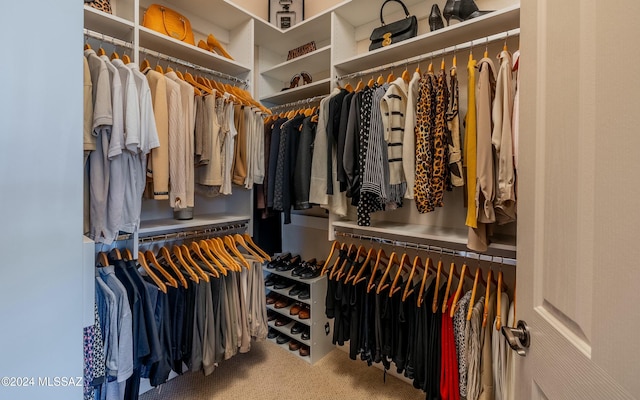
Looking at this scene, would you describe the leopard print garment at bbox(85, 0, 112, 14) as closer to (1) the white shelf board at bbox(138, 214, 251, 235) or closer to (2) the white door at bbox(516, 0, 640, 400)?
(1) the white shelf board at bbox(138, 214, 251, 235)

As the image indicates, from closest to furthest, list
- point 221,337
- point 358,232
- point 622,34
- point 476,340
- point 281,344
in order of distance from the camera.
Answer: point 622,34
point 476,340
point 221,337
point 358,232
point 281,344

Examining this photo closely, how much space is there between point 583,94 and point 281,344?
7.96 ft

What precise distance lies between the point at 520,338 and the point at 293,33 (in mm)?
2544

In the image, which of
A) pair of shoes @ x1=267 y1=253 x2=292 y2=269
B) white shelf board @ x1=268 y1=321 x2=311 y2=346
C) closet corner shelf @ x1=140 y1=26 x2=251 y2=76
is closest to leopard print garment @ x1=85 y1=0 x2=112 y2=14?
closet corner shelf @ x1=140 y1=26 x2=251 y2=76

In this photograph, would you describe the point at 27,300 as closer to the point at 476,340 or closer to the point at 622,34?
the point at 622,34

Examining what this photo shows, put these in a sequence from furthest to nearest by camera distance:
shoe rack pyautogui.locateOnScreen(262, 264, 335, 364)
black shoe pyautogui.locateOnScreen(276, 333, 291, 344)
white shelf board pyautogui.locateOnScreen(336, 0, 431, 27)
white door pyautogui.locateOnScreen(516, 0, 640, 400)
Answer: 1. black shoe pyautogui.locateOnScreen(276, 333, 291, 344)
2. shoe rack pyautogui.locateOnScreen(262, 264, 335, 364)
3. white shelf board pyautogui.locateOnScreen(336, 0, 431, 27)
4. white door pyautogui.locateOnScreen(516, 0, 640, 400)

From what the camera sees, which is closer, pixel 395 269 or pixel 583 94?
pixel 583 94

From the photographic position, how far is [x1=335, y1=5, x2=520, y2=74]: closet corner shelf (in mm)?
1361

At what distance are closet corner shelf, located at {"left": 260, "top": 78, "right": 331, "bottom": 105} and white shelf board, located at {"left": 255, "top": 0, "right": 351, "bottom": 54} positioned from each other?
47cm

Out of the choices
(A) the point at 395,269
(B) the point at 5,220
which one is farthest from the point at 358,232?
(B) the point at 5,220

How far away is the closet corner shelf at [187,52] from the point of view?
5.48 feet

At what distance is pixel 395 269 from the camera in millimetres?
1999

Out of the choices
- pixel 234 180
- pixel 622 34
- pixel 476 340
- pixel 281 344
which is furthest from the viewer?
pixel 281 344

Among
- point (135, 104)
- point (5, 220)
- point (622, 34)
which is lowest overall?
point (5, 220)
